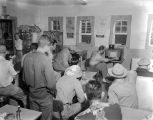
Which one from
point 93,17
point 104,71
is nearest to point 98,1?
point 93,17

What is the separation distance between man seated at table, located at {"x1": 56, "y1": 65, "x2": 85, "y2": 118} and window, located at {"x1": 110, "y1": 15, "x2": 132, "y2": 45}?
5.21m

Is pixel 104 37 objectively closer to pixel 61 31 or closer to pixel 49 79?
pixel 61 31

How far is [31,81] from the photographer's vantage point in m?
3.22

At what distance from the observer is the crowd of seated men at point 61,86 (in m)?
2.69

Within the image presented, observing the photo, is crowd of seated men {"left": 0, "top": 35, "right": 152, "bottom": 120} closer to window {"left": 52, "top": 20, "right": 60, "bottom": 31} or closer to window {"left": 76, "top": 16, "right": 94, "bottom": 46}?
window {"left": 76, "top": 16, "right": 94, "bottom": 46}

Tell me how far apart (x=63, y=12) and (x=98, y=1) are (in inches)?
73.1

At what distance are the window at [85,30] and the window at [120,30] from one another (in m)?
0.92

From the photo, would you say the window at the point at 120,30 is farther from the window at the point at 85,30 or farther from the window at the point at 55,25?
the window at the point at 55,25

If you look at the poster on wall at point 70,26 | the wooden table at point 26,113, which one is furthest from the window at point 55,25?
the wooden table at point 26,113

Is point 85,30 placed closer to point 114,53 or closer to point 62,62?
point 114,53

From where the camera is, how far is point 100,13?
26.1ft

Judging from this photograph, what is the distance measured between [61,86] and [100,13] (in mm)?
5708

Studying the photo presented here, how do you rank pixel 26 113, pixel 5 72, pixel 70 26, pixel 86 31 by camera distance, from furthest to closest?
pixel 70 26 → pixel 86 31 → pixel 5 72 → pixel 26 113

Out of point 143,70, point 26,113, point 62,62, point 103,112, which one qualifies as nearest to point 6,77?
point 26,113
